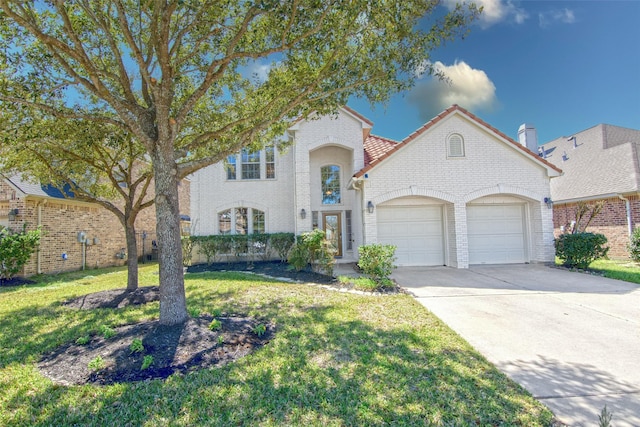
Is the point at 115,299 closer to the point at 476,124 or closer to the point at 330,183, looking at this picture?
the point at 330,183

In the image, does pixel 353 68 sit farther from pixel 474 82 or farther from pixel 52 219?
pixel 52 219

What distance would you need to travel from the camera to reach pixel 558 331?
5.16m

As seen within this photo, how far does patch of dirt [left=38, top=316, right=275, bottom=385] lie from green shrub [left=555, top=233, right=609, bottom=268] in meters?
11.4

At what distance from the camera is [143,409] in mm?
3045

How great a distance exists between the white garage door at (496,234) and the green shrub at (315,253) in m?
6.34

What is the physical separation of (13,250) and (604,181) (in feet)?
84.8

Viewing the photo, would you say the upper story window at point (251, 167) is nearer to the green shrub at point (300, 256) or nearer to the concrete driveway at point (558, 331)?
the green shrub at point (300, 256)

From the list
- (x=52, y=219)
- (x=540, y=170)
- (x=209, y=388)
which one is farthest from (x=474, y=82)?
(x=52, y=219)

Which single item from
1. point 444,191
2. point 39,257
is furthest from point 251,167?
point 39,257

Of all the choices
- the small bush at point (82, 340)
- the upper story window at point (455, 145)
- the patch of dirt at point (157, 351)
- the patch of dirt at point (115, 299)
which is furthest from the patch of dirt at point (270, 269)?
the upper story window at point (455, 145)

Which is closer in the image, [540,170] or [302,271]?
[302,271]

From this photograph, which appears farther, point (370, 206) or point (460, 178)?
point (460, 178)

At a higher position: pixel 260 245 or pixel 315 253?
pixel 260 245

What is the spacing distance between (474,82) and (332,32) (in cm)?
791
